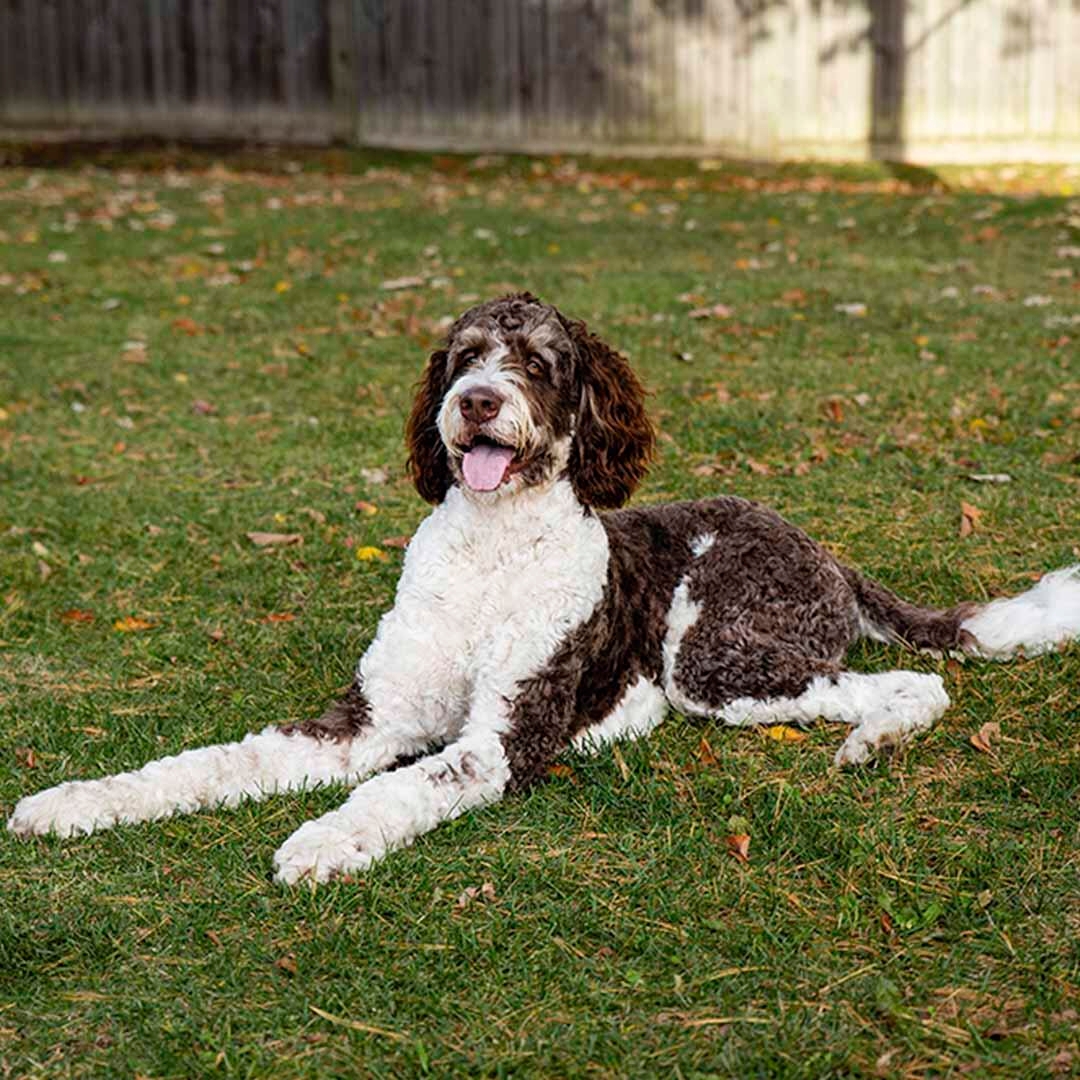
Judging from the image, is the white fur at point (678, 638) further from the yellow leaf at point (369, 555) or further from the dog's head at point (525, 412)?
the yellow leaf at point (369, 555)

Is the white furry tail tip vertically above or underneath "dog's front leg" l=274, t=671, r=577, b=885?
above

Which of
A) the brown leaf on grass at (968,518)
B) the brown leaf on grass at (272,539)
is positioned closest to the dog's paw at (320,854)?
the brown leaf on grass at (272,539)

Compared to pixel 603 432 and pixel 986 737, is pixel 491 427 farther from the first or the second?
pixel 986 737

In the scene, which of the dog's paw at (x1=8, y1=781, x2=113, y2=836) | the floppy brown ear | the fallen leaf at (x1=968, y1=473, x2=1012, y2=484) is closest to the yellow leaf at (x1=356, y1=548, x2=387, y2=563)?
the floppy brown ear

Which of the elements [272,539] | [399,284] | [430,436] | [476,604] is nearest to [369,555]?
[272,539]

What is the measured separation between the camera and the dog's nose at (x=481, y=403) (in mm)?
4453

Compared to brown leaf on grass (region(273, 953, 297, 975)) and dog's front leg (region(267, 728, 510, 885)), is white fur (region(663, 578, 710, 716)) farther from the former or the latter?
brown leaf on grass (region(273, 953, 297, 975))

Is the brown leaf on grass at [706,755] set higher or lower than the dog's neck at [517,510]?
lower

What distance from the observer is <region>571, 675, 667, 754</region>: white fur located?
483 centimetres

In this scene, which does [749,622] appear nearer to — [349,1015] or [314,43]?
[349,1015]

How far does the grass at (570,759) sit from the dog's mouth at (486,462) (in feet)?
2.95

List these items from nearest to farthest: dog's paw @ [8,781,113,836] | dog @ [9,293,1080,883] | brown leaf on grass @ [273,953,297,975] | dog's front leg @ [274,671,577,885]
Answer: brown leaf on grass @ [273,953,297,975]
dog's front leg @ [274,671,577,885]
dog's paw @ [8,781,113,836]
dog @ [9,293,1080,883]

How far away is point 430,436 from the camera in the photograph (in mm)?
4906

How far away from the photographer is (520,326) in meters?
4.69
